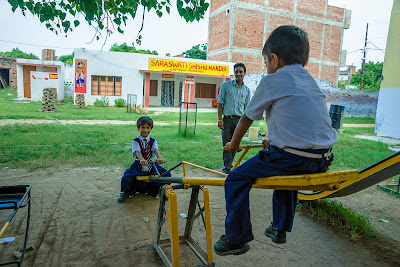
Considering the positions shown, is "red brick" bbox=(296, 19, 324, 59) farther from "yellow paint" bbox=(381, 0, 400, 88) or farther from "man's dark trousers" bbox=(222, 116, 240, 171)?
"man's dark trousers" bbox=(222, 116, 240, 171)

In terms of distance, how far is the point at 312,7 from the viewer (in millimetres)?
30734

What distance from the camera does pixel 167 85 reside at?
25.3 metres

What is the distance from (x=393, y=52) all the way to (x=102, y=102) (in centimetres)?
1789

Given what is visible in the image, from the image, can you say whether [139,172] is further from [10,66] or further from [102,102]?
[10,66]

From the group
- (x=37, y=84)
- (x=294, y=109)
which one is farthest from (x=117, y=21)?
(x=37, y=84)

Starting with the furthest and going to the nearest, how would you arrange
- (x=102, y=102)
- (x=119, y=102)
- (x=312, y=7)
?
(x=312, y=7), (x=119, y=102), (x=102, y=102)

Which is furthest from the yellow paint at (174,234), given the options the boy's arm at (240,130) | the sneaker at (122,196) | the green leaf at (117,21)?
the green leaf at (117,21)

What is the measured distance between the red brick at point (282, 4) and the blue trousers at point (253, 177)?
102ft

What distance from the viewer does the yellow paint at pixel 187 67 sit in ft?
74.6

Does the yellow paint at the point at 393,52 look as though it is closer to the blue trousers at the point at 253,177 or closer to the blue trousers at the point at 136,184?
the blue trousers at the point at 136,184

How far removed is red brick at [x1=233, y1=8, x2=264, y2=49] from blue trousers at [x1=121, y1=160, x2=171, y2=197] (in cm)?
2567

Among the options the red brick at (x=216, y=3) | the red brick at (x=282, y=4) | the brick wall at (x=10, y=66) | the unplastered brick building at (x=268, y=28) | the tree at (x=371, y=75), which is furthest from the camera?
the tree at (x=371, y=75)

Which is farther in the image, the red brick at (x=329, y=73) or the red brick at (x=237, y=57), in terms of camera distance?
the red brick at (x=329, y=73)

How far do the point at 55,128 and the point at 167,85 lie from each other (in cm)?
1647
